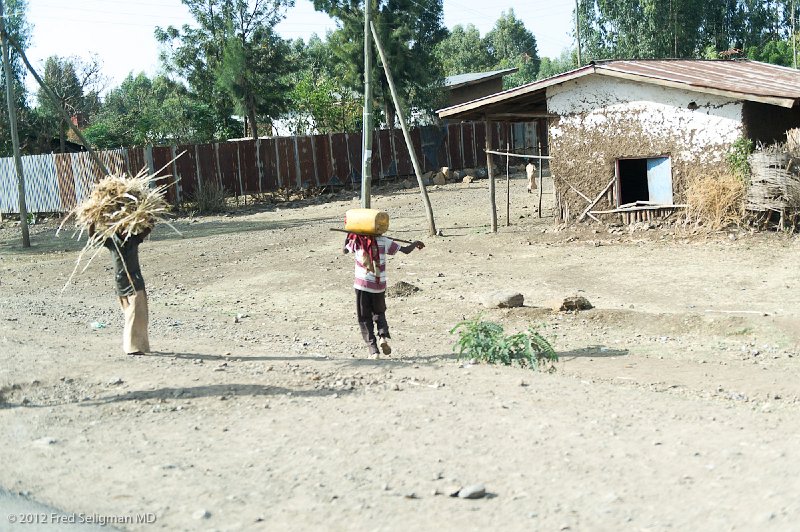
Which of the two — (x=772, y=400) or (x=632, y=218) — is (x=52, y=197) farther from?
(x=772, y=400)

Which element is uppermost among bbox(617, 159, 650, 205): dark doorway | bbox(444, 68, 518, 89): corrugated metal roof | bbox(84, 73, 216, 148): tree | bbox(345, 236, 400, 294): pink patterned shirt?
bbox(444, 68, 518, 89): corrugated metal roof

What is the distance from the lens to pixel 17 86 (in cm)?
3862

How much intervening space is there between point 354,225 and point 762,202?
9.94 metres

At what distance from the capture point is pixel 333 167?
32.5 m

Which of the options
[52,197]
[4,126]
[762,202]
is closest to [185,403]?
[762,202]

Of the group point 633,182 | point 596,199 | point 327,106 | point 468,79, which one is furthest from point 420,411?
point 468,79

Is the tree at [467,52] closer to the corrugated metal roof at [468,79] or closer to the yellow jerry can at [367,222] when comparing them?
the corrugated metal roof at [468,79]

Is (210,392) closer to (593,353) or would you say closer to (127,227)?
(127,227)

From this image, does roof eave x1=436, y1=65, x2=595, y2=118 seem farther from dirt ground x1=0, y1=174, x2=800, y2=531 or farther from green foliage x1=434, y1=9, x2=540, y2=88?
green foliage x1=434, y1=9, x2=540, y2=88

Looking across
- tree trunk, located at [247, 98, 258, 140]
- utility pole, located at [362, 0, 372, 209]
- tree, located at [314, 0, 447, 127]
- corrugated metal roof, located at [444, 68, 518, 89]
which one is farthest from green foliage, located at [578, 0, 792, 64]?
utility pole, located at [362, 0, 372, 209]

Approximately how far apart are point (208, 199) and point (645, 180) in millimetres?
13489

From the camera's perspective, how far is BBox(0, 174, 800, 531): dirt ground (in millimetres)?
A: 4559

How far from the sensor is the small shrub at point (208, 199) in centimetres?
2781

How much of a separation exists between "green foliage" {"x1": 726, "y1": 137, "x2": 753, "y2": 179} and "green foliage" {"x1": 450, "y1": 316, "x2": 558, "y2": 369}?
952 centimetres
